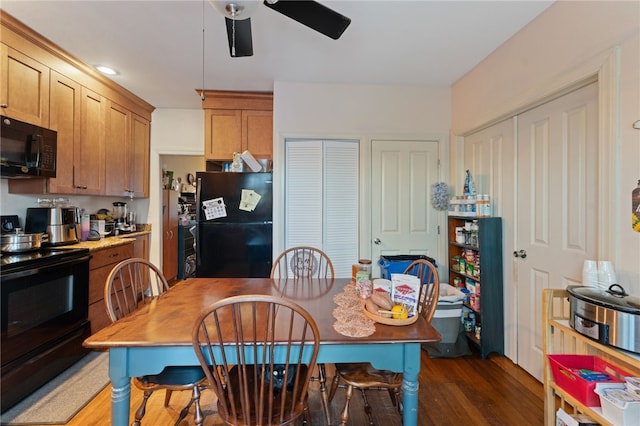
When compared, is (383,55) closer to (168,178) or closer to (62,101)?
(62,101)

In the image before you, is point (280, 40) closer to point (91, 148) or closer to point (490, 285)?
→ point (91, 148)

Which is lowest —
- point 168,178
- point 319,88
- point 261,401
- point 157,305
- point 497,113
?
point 261,401

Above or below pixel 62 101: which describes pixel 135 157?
below

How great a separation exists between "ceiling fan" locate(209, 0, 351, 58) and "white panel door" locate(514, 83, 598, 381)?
159 centimetres

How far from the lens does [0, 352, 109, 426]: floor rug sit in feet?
5.69

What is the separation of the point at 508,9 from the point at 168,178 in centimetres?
456

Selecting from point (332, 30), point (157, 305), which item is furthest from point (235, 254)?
point (332, 30)

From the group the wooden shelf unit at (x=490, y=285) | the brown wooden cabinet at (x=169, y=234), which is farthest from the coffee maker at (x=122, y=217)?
the wooden shelf unit at (x=490, y=285)

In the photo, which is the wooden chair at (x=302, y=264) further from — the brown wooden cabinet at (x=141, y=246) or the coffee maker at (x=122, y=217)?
the coffee maker at (x=122, y=217)

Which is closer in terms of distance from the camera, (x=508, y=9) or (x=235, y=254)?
(x=508, y=9)

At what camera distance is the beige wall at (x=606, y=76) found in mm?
1434

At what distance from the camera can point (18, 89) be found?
7.15 feet

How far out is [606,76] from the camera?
154 cm

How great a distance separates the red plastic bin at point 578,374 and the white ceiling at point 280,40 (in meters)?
2.13
